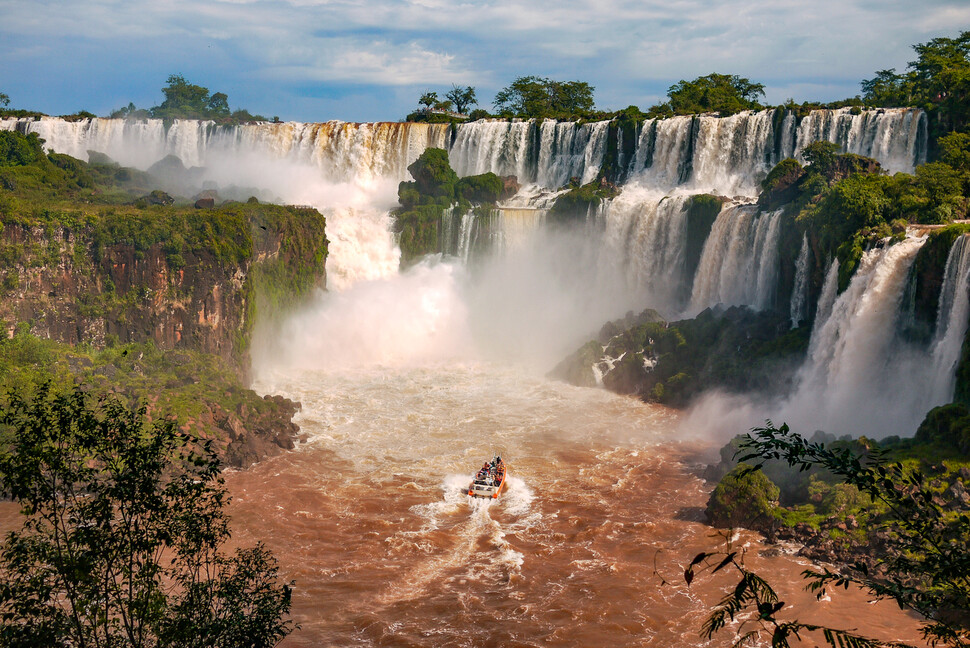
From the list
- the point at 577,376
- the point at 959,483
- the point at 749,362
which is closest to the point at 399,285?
the point at 577,376

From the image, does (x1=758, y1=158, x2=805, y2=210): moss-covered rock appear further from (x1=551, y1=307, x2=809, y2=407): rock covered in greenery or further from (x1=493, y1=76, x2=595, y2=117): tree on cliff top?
(x1=493, y1=76, x2=595, y2=117): tree on cliff top

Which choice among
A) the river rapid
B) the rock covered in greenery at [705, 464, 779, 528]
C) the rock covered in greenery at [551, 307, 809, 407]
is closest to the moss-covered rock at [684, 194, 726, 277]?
the rock covered in greenery at [551, 307, 809, 407]

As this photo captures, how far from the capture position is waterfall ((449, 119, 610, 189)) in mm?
54438

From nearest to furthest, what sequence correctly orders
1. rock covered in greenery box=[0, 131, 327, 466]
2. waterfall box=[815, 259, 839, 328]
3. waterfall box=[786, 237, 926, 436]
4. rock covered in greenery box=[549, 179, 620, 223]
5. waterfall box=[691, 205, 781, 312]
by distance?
waterfall box=[786, 237, 926, 436] → rock covered in greenery box=[0, 131, 327, 466] → waterfall box=[815, 259, 839, 328] → waterfall box=[691, 205, 781, 312] → rock covered in greenery box=[549, 179, 620, 223]

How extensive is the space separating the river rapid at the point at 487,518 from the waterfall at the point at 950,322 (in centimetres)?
782

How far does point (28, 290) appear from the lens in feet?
109

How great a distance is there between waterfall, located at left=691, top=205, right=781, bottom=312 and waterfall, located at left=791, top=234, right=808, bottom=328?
1.62 m

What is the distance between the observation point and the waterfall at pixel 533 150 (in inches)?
2143

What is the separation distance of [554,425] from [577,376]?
6.46 metres

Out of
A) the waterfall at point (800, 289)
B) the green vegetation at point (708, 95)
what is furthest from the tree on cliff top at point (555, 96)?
the waterfall at point (800, 289)

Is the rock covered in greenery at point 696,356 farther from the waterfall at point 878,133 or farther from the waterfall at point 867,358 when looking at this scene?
the waterfall at point 878,133

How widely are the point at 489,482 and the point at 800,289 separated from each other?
16.7 metres

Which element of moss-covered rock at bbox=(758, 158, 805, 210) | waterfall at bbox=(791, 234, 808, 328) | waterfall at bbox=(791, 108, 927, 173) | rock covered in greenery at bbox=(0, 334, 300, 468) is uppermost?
waterfall at bbox=(791, 108, 927, 173)

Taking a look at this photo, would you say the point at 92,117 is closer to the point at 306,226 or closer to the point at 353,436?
Result: the point at 306,226
